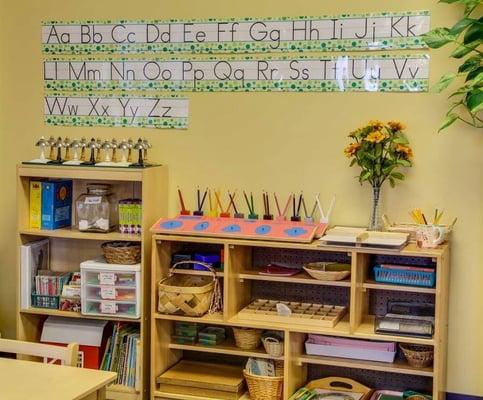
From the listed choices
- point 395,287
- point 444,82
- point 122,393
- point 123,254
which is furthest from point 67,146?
point 444,82

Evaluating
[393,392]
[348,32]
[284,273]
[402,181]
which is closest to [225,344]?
[284,273]

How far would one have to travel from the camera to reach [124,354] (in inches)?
155

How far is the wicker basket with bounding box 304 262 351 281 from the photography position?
3.52 meters

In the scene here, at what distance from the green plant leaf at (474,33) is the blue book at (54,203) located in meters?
2.08

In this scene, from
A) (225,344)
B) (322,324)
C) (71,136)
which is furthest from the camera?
(71,136)

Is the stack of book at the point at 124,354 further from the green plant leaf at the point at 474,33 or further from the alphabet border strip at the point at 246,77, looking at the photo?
the green plant leaf at the point at 474,33

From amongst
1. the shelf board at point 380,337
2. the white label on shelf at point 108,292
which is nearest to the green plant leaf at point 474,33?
the shelf board at point 380,337

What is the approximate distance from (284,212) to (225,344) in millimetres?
692

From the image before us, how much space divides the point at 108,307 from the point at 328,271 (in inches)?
43.3

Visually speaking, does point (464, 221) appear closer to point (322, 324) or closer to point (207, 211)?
point (322, 324)

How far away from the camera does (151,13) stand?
13.2 ft

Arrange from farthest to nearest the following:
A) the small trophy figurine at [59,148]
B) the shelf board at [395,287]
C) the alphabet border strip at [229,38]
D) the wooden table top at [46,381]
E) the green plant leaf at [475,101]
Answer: the small trophy figurine at [59,148] < the alphabet border strip at [229,38] < the shelf board at [395,287] < the green plant leaf at [475,101] < the wooden table top at [46,381]

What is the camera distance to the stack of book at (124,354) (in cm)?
390

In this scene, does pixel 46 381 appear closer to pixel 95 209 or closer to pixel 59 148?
→ pixel 95 209
